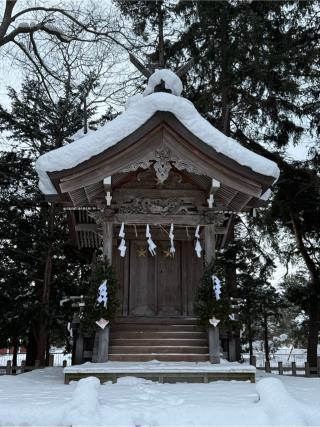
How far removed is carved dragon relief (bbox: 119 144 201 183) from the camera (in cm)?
897

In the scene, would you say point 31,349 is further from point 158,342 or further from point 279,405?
point 279,405

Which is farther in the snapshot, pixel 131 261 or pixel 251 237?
pixel 251 237

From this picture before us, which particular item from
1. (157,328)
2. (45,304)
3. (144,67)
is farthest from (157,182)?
(45,304)

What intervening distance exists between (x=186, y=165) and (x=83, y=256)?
28.3 ft

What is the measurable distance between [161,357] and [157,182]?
12.6 ft

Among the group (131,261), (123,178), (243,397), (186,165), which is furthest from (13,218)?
(243,397)

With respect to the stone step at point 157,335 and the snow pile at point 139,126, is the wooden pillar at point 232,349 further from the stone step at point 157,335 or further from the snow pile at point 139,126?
the snow pile at point 139,126

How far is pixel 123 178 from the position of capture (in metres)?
9.82

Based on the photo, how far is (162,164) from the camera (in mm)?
9117

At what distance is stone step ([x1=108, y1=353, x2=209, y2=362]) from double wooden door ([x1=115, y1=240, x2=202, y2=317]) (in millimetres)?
2546

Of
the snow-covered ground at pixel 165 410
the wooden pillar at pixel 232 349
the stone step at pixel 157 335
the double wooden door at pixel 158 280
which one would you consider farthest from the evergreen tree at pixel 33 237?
the snow-covered ground at pixel 165 410

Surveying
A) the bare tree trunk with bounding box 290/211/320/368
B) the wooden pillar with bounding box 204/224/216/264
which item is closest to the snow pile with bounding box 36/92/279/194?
the wooden pillar with bounding box 204/224/216/264

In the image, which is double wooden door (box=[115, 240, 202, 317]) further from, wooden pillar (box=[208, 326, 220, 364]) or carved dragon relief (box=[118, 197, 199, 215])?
wooden pillar (box=[208, 326, 220, 364])

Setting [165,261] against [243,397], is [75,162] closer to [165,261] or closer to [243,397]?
[165,261]
